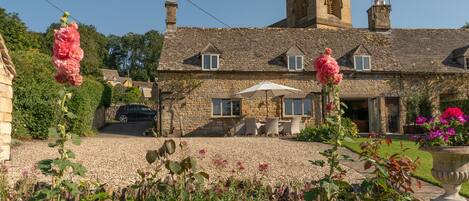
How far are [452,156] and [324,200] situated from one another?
231cm

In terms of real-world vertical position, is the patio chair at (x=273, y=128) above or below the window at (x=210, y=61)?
below

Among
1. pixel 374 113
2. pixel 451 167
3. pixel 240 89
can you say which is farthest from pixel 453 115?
pixel 374 113

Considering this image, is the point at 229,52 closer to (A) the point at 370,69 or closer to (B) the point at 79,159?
(A) the point at 370,69

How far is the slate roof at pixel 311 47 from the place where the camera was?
20.4 m

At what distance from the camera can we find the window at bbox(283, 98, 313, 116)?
2030cm

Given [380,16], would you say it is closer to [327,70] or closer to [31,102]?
[31,102]

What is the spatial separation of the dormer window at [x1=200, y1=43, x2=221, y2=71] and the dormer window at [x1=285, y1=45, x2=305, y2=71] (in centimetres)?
389

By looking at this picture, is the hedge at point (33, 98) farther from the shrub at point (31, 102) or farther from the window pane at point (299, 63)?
the window pane at point (299, 63)

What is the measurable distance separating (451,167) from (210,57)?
1603 cm

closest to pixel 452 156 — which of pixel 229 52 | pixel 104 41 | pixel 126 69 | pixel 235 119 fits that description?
pixel 235 119

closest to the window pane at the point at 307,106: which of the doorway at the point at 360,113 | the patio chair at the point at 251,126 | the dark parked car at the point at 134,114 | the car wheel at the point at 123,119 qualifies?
the doorway at the point at 360,113

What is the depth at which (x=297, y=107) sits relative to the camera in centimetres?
2042

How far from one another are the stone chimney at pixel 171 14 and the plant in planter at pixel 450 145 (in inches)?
734

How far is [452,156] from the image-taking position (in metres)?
4.66
